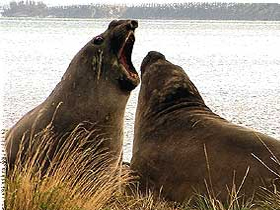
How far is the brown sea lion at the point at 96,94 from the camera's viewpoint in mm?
6867

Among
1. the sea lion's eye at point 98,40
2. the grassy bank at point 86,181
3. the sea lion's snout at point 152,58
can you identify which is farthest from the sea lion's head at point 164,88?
the sea lion's eye at point 98,40

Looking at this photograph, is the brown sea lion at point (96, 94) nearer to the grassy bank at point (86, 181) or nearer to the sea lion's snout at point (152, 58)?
the grassy bank at point (86, 181)

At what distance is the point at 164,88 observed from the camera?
8.94 m

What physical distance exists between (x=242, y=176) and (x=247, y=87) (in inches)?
1053

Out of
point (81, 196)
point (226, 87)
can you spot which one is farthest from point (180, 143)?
point (226, 87)

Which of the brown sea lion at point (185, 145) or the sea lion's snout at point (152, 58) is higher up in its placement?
the sea lion's snout at point (152, 58)

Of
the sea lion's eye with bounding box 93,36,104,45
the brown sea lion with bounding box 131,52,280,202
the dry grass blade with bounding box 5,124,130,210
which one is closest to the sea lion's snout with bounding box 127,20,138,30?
the sea lion's eye with bounding box 93,36,104,45

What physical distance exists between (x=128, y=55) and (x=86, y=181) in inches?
60.8

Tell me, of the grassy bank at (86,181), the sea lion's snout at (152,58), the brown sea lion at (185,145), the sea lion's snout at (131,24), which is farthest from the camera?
the sea lion's snout at (152,58)

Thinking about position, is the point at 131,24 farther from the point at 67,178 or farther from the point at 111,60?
the point at 67,178

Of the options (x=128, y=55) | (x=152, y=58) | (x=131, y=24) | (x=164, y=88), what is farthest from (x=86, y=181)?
(x=152, y=58)

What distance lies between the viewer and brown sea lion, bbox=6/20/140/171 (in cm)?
687

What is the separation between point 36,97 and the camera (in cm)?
2523

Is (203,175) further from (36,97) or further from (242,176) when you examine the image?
(36,97)
